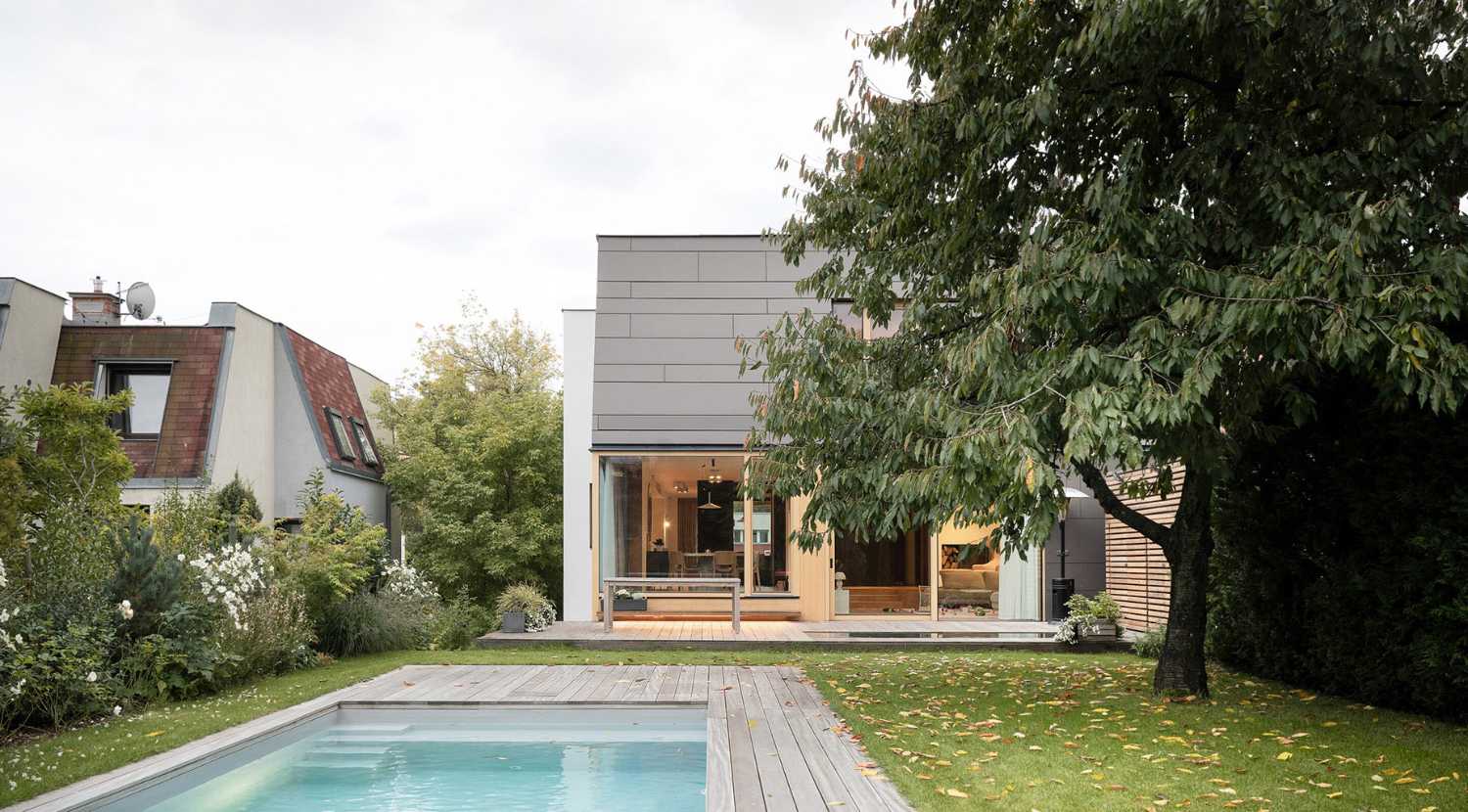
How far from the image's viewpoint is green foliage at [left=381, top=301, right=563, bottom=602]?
18141 millimetres

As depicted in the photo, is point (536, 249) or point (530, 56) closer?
point (530, 56)

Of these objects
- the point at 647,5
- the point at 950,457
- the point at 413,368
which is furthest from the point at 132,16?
the point at 413,368

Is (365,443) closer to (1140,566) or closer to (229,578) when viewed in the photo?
(229,578)

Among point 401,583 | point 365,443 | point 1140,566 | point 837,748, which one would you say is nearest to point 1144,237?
point 837,748

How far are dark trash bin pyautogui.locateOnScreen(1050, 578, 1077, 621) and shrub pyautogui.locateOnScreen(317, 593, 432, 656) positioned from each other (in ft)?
27.9

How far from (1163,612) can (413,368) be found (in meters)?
18.9

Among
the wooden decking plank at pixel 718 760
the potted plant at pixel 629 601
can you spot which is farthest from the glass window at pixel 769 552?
the wooden decking plank at pixel 718 760

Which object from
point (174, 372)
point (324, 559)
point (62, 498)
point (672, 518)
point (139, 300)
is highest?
point (139, 300)

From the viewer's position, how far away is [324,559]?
33.9 feet

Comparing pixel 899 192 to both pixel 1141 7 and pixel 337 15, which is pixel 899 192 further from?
pixel 337 15

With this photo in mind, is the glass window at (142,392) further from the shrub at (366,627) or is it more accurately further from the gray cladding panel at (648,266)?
the gray cladding panel at (648,266)

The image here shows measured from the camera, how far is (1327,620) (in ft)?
23.6

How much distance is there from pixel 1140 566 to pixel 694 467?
6.12 meters

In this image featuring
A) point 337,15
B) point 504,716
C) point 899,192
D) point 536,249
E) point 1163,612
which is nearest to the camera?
point 899,192
